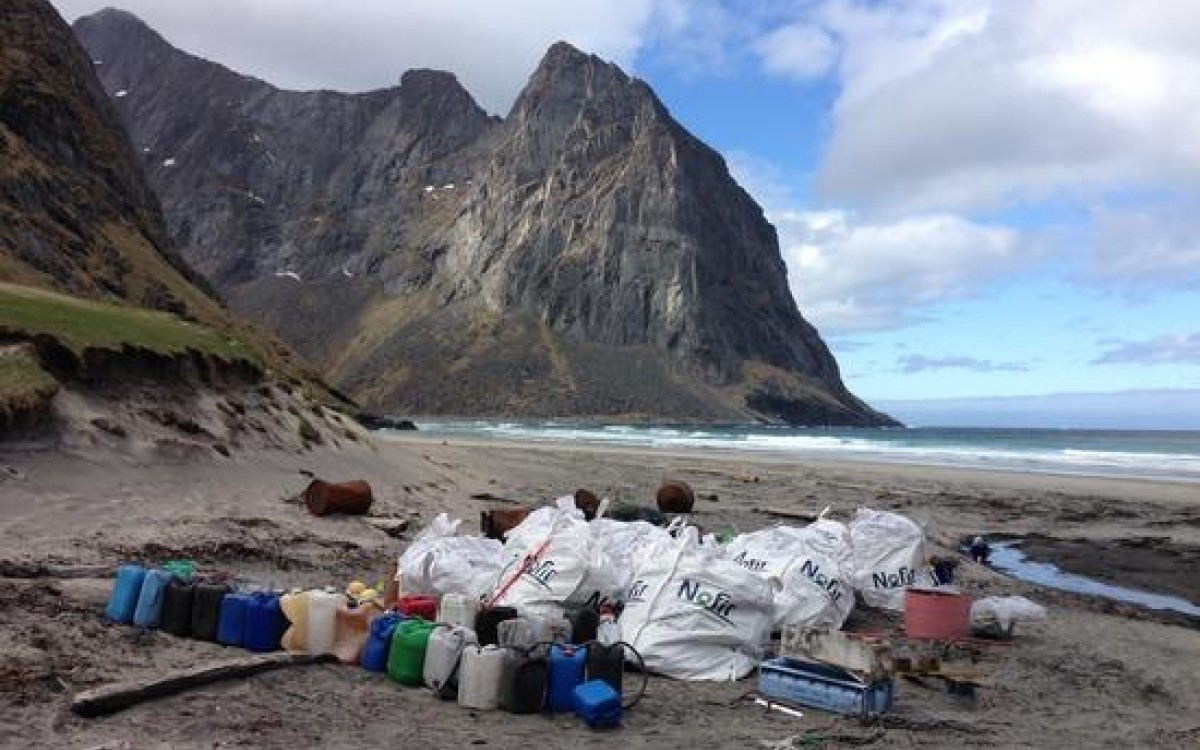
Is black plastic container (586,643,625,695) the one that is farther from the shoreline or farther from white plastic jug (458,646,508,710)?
the shoreline

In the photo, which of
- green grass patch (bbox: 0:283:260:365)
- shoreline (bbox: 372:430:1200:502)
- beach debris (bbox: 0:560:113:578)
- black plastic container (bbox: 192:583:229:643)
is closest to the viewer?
black plastic container (bbox: 192:583:229:643)

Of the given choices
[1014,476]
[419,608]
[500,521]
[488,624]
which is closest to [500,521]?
[500,521]

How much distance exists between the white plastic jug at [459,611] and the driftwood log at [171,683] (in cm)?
92

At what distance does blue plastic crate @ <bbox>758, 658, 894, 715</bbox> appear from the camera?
6.56m

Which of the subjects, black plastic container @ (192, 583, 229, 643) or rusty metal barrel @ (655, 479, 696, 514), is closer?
black plastic container @ (192, 583, 229, 643)

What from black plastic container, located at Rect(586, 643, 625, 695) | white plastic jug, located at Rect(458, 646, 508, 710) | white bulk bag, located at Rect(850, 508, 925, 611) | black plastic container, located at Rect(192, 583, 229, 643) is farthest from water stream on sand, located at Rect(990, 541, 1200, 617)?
black plastic container, located at Rect(192, 583, 229, 643)

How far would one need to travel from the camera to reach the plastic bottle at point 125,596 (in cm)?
730

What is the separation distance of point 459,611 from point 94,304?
14.8 metres

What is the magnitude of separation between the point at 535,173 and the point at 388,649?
149998mm

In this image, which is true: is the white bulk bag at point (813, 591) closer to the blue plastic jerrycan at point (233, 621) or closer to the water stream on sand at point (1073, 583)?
the blue plastic jerrycan at point (233, 621)

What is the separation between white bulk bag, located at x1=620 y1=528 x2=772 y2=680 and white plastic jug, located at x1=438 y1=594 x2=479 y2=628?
1173 millimetres

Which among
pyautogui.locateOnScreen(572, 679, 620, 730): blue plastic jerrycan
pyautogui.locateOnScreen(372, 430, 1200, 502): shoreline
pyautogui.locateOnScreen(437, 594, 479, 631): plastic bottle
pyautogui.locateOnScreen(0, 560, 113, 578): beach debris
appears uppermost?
pyautogui.locateOnScreen(372, 430, 1200, 502): shoreline

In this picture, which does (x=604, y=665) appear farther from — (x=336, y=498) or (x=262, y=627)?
(x=336, y=498)

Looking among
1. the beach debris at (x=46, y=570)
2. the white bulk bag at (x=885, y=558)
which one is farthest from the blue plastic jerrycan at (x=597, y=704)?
the white bulk bag at (x=885, y=558)
